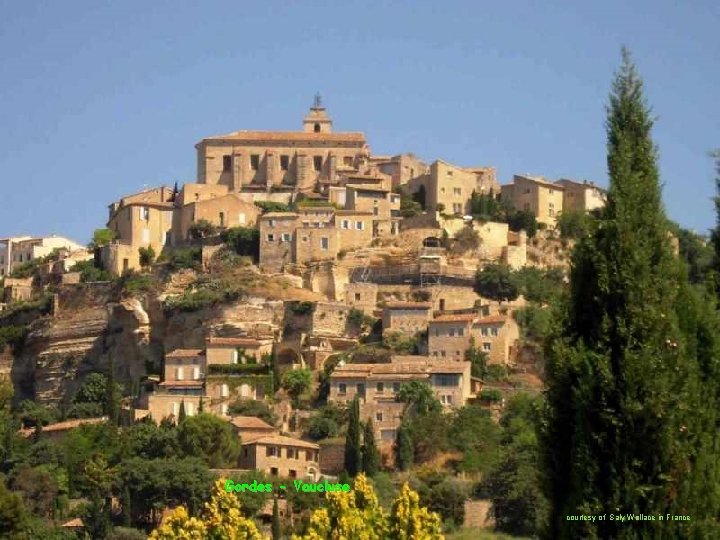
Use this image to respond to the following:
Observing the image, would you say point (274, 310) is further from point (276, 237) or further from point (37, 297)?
point (37, 297)

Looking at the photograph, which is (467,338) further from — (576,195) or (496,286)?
(576,195)

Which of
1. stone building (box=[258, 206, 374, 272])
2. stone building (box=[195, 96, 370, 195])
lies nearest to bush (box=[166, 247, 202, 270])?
stone building (box=[258, 206, 374, 272])

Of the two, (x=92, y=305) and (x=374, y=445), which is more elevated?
(x=92, y=305)

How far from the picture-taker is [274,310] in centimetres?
6372

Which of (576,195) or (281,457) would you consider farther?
(576,195)

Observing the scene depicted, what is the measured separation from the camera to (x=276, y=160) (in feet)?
247

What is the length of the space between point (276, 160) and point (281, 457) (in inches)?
953

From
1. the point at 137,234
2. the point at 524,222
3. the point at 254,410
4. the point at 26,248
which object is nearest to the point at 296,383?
the point at 254,410

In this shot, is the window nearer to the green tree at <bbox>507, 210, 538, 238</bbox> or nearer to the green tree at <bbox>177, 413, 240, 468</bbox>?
the green tree at <bbox>177, 413, 240, 468</bbox>

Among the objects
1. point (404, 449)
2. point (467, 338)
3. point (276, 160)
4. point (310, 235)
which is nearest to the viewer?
point (404, 449)

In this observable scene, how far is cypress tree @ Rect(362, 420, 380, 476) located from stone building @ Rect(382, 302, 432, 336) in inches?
360

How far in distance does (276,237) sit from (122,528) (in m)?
20.8

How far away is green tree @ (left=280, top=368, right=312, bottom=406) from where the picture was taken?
59.3 meters

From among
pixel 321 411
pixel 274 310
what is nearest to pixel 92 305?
pixel 274 310
